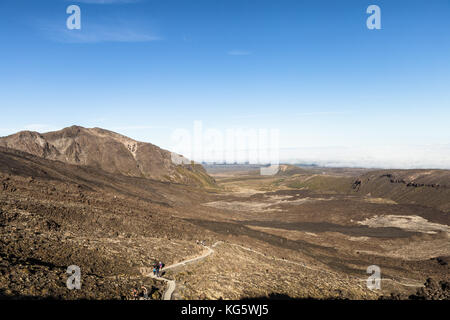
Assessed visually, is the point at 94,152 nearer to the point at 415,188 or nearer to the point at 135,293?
the point at 135,293

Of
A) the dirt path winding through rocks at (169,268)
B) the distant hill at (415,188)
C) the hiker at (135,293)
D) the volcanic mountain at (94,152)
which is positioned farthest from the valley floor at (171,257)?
the volcanic mountain at (94,152)

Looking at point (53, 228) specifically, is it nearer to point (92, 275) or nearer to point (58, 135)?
point (92, 275)

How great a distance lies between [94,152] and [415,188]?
18798 centimetres

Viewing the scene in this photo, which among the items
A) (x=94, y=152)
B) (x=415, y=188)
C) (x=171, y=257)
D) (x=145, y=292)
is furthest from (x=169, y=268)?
(x=415, y=188)

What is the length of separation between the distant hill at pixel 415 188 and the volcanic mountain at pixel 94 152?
121 meters

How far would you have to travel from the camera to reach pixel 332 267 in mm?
47531

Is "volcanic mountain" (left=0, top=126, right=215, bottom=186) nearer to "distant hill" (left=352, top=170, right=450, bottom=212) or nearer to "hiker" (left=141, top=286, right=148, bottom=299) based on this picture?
"distant hill" (left=352, top=170, right=450, bottom=212)

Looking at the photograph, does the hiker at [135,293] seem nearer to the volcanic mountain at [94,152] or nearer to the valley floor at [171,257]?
the valley floor at [171,257]

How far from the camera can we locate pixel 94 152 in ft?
586

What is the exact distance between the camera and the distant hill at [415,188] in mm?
134375

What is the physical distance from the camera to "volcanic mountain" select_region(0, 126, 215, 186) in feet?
547

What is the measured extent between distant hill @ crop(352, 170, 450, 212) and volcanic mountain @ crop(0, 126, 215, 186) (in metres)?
121

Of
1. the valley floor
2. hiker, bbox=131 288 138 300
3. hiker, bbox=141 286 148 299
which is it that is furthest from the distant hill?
hiker, bbox=131 288 138 300

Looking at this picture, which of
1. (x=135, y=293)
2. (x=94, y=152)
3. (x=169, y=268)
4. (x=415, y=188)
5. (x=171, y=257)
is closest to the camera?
(x=135, y=293)
